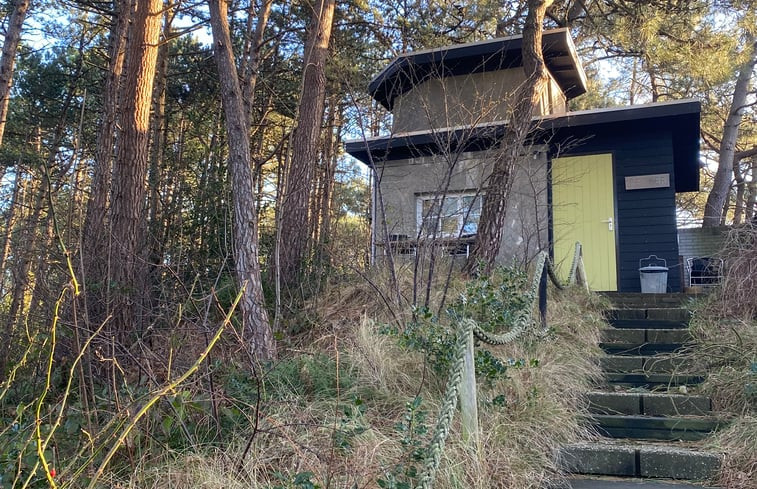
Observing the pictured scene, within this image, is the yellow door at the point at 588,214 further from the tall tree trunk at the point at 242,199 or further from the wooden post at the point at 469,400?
the wooden post at the point at 469,400

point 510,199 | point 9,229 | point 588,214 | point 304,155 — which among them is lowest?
point 9,229

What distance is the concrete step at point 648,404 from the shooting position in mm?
4336

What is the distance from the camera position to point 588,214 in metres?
9.80

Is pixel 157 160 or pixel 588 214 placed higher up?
pixel 157 160

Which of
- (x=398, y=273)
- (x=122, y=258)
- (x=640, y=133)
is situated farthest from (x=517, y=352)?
(x=640, y=133)

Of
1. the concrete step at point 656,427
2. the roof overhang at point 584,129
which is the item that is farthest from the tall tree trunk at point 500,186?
the concrete step at point 656,427

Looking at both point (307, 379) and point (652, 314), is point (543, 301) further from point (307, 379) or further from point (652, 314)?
point (307, 379)

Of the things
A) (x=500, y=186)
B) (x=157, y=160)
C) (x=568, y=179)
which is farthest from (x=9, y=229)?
(x=568, y=179)

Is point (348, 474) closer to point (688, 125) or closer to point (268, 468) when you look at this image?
point (268, 468)

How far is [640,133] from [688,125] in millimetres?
780

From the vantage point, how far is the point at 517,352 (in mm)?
4879

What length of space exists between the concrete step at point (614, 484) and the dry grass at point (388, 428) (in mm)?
124

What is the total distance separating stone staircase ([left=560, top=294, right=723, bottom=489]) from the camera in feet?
11.4

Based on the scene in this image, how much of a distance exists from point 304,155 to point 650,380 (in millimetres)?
5491
